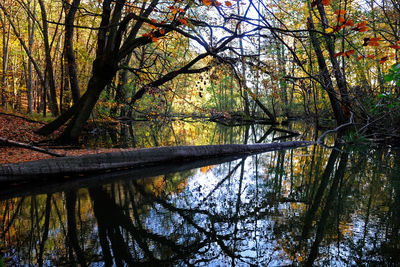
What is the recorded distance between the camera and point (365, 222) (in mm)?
3234

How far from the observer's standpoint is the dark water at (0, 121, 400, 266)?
2.53m

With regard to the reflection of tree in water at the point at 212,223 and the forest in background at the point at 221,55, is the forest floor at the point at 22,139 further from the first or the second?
the reflection of tree in water at the point at 212,223

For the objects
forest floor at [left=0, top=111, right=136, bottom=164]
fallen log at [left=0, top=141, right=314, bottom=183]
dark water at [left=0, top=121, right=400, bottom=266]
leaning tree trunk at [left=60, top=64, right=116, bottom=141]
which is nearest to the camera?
dark water at [left=0, top=121, right=400, bottom=266]

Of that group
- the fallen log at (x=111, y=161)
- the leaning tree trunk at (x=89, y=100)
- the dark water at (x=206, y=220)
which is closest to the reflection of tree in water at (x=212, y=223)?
the dark water at (x=206, y=220)

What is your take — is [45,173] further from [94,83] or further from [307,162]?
[307,162]

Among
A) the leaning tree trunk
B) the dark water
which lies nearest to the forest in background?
the leaning tree trunk

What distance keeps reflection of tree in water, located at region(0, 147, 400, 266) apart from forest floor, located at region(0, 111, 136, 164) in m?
2.22

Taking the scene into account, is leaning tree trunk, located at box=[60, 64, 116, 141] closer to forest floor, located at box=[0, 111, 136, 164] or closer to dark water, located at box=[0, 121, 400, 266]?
forest floor, located at box=[0, 111, 136, 164]

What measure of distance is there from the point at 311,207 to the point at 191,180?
243cm

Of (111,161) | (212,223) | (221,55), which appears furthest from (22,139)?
(212,223)

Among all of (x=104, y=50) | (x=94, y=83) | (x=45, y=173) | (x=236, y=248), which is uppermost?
(x=104, y=50)

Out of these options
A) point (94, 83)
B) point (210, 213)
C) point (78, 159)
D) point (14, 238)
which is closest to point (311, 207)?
point (210, 213)

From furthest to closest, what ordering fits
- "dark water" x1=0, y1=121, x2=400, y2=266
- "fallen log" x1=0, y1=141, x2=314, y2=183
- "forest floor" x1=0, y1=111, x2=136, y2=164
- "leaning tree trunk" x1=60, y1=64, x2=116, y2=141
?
1. "leaning tree trunk" x1=60, y1=64, x2=116, y2=141
2. "forest floor" x1=0, y1=111, x2=136, y2=164
3. "fallen log" x1=0, y1=141, x2=314, y2=183
4. "dark water" x1=0, y1=121, x2=400, y2=266

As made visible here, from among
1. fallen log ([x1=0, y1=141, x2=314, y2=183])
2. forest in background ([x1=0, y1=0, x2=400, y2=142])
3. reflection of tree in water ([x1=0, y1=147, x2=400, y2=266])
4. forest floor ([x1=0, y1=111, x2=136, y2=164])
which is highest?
forest in background ([x1=0, y1=0, x2=400, y2=142])
